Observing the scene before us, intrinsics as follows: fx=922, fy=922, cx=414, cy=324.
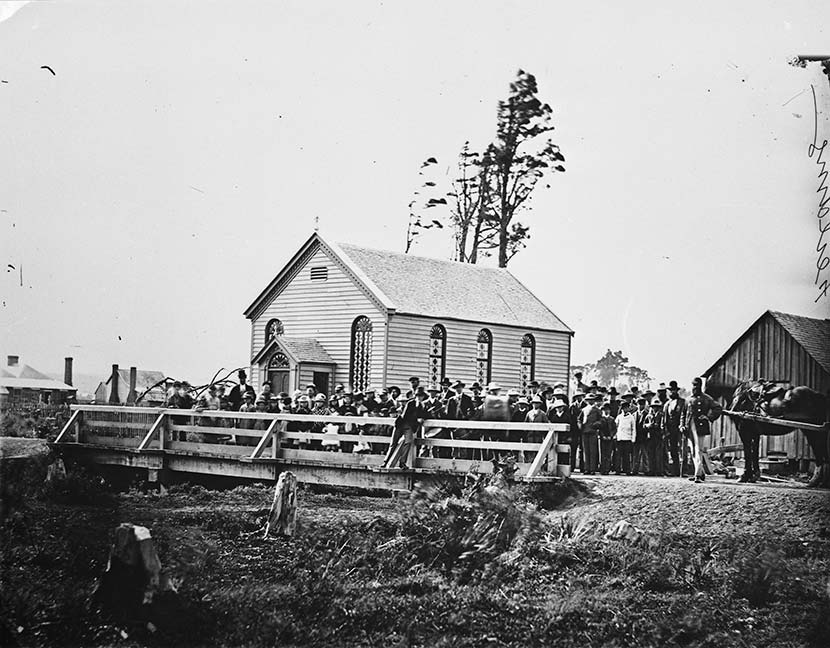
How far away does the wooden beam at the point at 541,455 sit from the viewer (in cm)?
1247

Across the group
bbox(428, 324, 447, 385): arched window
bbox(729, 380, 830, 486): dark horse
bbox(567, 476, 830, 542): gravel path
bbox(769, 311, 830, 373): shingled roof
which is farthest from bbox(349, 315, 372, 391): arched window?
bbox(769, 311, 830, 373): shingled roof

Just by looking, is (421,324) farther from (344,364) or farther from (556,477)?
(556,477)

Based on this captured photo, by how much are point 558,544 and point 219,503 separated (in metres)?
5.98

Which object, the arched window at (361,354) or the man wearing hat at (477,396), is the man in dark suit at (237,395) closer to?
the arched window at (361,354)

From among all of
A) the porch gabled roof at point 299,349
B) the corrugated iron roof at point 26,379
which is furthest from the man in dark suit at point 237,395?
the corrugated iron roof at point 26,379

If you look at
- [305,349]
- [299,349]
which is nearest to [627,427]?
[305,349]

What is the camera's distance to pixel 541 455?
12625mm

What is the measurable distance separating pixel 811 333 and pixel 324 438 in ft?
24.5

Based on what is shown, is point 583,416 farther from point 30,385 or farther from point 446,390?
point 30,385

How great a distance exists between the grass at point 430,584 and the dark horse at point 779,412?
1.87m

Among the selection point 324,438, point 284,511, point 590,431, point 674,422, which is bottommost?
point 284,511

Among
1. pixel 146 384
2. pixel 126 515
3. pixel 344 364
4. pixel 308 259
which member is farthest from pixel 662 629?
pixel 344 364

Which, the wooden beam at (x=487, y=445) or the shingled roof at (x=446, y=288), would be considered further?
the shingled roof at (x=446, y=288)

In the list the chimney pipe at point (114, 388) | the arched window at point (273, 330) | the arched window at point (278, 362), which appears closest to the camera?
the chimney pipe at point (114, 388)
